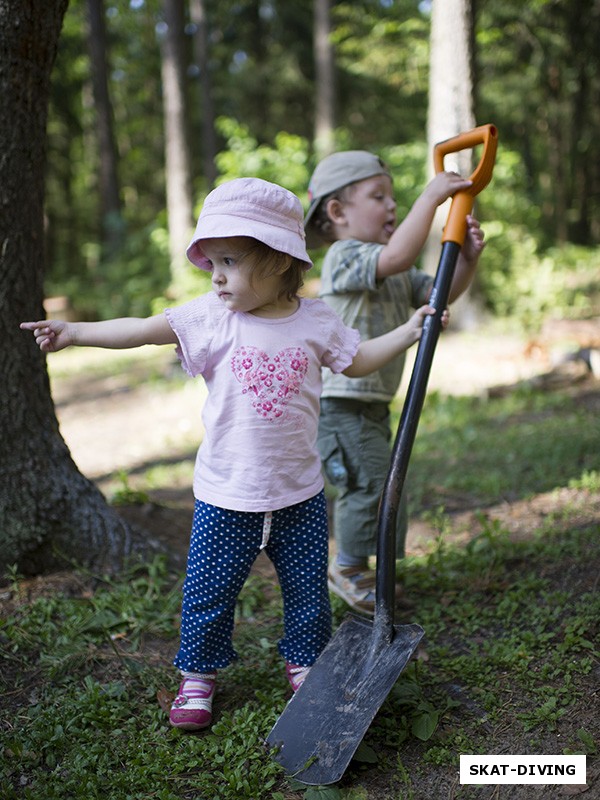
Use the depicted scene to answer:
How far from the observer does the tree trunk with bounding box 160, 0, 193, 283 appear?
12.1 metres

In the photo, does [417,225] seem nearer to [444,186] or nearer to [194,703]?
[444,186]

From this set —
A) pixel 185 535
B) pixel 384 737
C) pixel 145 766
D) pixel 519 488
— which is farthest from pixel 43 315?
pixel 519 488

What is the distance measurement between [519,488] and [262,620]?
1917 mm

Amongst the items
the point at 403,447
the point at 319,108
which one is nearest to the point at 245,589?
the point at 403,447

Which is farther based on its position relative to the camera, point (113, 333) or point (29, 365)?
point (29, 365)

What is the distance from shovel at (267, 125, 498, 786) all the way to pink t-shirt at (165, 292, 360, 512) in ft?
1.18

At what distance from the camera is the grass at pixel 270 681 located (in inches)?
80.0

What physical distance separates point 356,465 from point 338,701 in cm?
100

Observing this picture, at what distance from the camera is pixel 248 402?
2.22m

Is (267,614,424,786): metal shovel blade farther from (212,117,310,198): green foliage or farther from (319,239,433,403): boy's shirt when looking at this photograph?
(212,117,310,198): green foliage

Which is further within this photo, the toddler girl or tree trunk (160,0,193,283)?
tree trunk (160,0,193,283)

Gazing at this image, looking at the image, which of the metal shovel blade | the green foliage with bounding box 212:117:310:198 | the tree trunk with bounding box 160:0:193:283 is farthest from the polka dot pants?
the tree trunk with bounding box 160:0:193:283

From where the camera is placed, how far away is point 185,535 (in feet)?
12.1

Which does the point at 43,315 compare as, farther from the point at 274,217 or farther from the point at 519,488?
the point at 519,488
